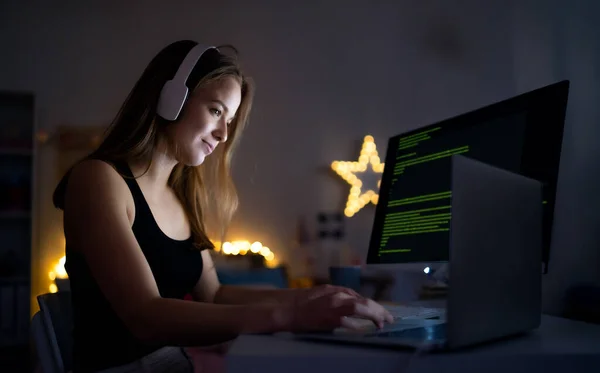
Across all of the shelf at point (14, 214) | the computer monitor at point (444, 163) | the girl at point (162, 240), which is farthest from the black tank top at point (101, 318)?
the shelf at point (14, 214)

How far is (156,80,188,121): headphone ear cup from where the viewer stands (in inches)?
48.8

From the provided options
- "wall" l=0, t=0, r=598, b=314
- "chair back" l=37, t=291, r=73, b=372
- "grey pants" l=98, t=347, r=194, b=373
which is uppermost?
"wall" l=0, t=0, r=598, b=314

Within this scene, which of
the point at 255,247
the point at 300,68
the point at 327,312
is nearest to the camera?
the point at 327,312

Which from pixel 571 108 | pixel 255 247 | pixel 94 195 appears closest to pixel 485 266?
pixel 94 195

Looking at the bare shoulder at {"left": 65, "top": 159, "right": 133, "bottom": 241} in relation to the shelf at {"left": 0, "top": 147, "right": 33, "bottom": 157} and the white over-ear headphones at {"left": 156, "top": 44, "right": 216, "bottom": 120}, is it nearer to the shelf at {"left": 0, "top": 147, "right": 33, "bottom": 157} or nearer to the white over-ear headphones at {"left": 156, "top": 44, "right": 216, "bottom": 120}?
the white over-ear headphones at {"left": 156, "top": 44, "right": 216, "bottom": 120}

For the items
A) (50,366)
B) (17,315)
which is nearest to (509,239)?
(50,366)

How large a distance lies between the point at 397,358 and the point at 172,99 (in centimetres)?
84

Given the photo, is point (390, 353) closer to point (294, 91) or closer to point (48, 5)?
point (294, 91)

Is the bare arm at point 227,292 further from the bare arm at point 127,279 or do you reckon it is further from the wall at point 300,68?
the wall at point 300,68

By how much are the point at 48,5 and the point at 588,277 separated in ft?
14.6

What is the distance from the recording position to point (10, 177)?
3.84 m

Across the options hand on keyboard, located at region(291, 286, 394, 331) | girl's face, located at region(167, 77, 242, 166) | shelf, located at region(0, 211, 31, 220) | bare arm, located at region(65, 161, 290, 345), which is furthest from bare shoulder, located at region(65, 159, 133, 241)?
shelf, located at region(0, 211, 31, 220)

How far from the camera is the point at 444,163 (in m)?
1.18

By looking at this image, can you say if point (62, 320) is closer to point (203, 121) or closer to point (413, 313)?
Answer: point (203, 121)
